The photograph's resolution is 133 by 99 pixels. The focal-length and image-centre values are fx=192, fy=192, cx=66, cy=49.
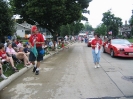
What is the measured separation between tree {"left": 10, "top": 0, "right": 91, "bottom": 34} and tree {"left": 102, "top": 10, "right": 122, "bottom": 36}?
46.2m

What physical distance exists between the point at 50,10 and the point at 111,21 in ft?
177

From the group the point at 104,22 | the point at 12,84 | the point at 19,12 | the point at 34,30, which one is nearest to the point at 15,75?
the point at 12,84

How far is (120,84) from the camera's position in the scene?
21.4ft

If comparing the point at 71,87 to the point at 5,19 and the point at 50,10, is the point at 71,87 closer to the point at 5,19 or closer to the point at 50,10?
the point at 5,19

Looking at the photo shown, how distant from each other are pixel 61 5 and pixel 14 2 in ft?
17.4

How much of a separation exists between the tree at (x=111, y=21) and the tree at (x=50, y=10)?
46170mm

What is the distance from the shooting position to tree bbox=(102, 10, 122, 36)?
214 feet

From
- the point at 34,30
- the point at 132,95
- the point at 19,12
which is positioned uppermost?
the point at 19,12

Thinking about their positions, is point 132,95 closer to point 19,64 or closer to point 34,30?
point 34,30

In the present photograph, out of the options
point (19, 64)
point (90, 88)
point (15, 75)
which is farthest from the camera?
point (19, 64)

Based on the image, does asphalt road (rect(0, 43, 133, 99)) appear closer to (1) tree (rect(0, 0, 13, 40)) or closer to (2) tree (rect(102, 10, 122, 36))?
(1) tree (rect(0, 0, 13, 40))

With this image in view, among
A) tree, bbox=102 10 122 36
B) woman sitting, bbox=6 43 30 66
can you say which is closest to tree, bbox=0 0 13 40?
woman sitting, bbox=6 43 30 66

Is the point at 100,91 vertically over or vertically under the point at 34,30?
under

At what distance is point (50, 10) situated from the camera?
17828 millimetres
